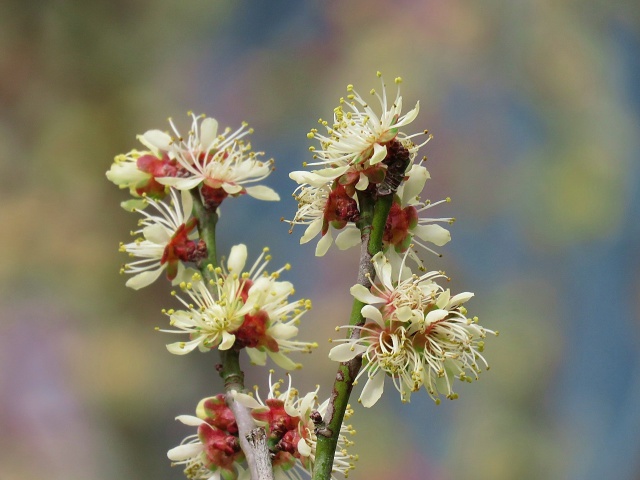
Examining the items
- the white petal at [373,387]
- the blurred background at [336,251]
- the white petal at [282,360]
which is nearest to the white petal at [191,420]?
the white petal at [282,360]

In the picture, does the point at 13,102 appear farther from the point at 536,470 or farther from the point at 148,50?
the point at 536,470

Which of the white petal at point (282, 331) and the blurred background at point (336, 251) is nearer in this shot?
the white petal at point (282, 331)

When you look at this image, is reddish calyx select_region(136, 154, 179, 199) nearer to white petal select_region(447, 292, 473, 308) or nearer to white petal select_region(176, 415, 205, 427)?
white petal select_region(176, 415, 205, 427)

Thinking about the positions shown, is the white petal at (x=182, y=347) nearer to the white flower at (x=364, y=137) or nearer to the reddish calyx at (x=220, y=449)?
the reddish calyx at (x=220, y=449)

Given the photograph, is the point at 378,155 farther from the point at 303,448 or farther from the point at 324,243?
the point at 303,448

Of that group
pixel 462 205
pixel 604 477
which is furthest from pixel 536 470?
pixel 462 205

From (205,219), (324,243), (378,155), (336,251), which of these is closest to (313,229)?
(324,243)
